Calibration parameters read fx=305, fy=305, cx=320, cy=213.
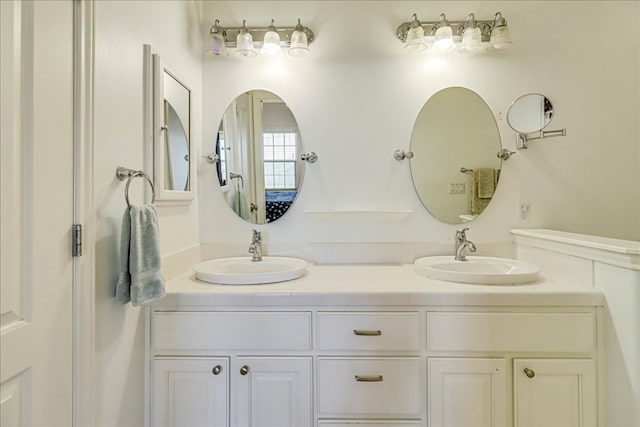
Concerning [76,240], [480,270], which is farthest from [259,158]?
[480,270]

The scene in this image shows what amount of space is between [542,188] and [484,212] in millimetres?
347

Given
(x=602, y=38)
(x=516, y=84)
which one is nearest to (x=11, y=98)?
(x=516, y=84)

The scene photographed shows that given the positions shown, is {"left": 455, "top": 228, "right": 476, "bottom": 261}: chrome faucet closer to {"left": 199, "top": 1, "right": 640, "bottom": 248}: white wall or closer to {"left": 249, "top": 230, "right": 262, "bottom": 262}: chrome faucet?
{"left": 199, "top": 1, "right": 640, "bottom": 248}: white wall

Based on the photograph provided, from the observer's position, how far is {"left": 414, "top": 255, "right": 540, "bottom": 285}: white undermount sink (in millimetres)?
1270

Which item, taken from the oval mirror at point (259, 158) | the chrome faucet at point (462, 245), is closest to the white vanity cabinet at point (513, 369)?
the chrome faucet at point (462, 245)

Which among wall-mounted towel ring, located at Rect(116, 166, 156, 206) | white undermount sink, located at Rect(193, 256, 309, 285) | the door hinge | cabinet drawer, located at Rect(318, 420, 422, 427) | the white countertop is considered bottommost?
cabinet drawer, located at Rect(318, 420, 422, 427)

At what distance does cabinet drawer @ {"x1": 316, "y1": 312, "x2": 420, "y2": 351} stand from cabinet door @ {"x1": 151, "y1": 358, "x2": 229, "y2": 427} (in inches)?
16.6

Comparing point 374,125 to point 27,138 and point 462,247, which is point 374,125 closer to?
point 462,247

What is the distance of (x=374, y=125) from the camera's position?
1.77 metres

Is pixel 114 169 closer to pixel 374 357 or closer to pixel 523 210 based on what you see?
pixel 374 357

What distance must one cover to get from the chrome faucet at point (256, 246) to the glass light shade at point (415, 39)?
1.32 meters

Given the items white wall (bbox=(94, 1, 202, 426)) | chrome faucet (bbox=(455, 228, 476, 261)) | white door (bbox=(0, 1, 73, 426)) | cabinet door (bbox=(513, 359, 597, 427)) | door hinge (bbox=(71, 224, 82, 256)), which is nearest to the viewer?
white door (bbox=(0, 1, 73, 426))

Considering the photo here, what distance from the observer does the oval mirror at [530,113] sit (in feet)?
5.50

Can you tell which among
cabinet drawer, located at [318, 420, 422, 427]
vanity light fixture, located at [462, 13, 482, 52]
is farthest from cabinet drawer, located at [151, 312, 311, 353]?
vanity light fixture, located at [462, 13, 482, 52]
